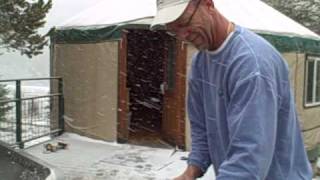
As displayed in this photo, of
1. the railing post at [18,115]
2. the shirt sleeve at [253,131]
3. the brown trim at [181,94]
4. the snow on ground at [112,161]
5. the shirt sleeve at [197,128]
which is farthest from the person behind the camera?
the brown trim at [181,94]

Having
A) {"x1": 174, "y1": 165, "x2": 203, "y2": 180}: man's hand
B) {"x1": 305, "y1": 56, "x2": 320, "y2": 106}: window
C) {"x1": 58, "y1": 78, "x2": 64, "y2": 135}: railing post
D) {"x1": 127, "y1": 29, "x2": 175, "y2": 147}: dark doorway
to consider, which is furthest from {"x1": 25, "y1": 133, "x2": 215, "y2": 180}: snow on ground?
{"x1": 174, "y1": 165, "x2": 203, "y2": 180}: man's hand

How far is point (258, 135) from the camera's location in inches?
55.4

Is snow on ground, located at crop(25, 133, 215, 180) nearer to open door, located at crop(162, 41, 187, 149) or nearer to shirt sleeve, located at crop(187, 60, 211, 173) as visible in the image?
open door, located at crop(162, 41, 187, 149)

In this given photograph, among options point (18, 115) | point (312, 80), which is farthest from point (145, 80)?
point (18, 115)

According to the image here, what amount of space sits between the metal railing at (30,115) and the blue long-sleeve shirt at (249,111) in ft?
19.5

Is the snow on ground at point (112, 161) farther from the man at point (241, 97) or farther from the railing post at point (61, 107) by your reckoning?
the man at point (241, 97)

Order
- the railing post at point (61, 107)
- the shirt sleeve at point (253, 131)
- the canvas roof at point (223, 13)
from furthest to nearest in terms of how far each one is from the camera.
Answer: the railing post at point (61, 107) → the canvas roof at point (223, 13) → the shirt sleeve at point (253, 131)

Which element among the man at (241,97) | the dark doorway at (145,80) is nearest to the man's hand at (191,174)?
the man at (241,97)

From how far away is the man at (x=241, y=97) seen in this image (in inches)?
55.6

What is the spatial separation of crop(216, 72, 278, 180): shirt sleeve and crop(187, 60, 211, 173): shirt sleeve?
337 mm

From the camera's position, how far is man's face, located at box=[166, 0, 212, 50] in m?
1.48

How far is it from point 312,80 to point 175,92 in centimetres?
307

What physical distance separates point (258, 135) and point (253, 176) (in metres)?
0.10

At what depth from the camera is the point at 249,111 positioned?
1416 mm
